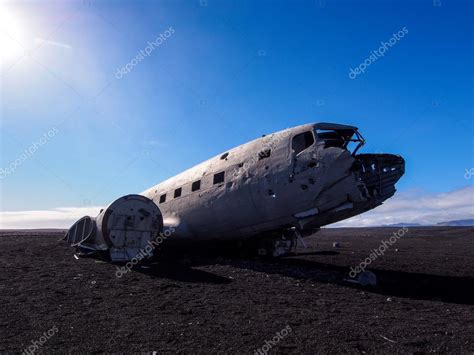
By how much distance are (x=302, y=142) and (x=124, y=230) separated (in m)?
8.22

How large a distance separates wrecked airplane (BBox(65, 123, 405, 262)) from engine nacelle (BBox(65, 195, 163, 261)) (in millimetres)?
41

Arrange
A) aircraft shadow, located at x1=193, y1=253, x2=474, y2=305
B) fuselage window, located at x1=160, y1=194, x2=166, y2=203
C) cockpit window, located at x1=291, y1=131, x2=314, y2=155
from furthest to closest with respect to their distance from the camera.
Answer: fuselage window, located at x1=160, y1=194, x2=166, y2=203 → cockpit window, located at x1=291, y1=131, x2=314, y2=155 → aircraft shadow, located at x1=193, y1=253, x2=474, y2=305

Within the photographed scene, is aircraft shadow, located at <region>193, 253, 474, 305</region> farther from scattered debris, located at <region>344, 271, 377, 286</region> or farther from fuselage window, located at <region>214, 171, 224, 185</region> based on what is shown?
fuselage window, located at <region>214, 171, 224, 185</region>

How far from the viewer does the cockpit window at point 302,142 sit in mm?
13938

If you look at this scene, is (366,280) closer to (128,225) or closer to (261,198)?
(261,198)

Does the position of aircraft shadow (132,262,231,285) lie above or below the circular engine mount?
below

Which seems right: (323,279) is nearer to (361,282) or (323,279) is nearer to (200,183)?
(361,282)

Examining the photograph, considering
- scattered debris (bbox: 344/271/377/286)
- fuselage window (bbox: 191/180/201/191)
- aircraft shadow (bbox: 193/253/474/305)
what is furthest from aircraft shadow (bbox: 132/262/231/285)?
scattered debris (bbox: 344/271/377/286)

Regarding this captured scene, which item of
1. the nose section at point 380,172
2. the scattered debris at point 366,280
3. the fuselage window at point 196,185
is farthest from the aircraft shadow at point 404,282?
the fuselage window at point 196,185

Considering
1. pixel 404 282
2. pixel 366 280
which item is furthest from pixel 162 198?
pixel 404 282

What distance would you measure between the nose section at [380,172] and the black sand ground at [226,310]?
3.31 meters

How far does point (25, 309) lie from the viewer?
8.29 meters

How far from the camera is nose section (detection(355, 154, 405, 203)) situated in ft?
43.1

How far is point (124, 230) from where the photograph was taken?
1536cm
